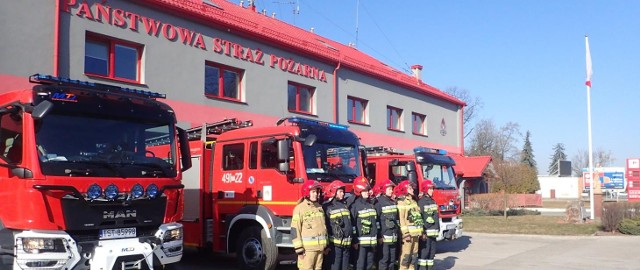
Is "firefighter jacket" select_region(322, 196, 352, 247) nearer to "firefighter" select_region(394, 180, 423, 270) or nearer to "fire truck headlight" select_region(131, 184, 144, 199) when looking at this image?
"firefighter" select_region(394, 180, 423, 270)

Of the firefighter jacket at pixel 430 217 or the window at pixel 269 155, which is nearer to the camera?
the firefighter jacket at pixel 430 217

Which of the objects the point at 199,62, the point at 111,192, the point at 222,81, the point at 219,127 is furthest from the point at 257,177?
the point at 222,81

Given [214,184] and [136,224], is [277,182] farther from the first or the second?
[136,224]

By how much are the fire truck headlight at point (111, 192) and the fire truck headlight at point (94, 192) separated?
7 cm

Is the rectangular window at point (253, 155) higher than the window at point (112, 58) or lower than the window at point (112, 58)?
lower

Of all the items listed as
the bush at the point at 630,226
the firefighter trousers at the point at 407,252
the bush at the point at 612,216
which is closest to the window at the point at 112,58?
the firefighter trousers at the point at 407,252

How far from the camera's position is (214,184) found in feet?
34.7

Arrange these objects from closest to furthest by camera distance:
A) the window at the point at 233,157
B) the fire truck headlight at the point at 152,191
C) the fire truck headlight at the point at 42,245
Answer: the fire truck headlight at the point at 42,245
the fire truck headlight at the point at 152,191
the window at the point at 233,157

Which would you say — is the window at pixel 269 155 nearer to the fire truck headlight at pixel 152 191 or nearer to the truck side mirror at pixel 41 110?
the fire truck headlight at pixel 152 191

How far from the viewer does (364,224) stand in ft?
26.6

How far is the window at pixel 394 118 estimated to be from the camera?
24641 millimetres

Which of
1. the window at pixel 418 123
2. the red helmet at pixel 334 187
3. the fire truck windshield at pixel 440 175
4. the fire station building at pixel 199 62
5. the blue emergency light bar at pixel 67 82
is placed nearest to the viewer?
the blue emergency light bar at pixel 67 82

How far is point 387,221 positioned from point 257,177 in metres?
2.53

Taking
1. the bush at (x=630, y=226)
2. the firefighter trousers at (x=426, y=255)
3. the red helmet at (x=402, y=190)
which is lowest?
the bush at (x=630, y=226)
